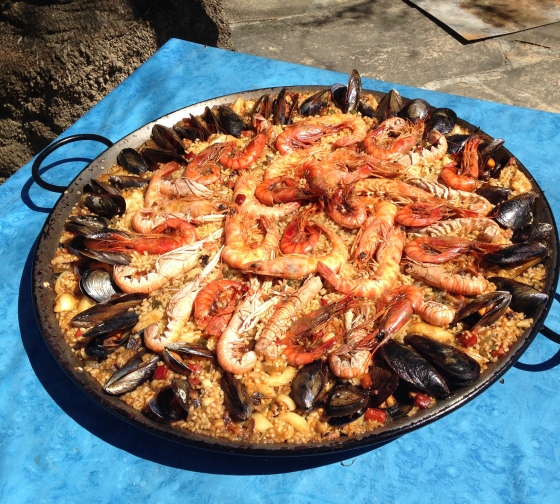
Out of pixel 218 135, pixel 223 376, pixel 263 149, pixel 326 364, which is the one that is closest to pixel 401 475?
pixel 326 364

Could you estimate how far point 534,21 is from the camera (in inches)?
331

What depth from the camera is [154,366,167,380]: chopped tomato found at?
2.47 m

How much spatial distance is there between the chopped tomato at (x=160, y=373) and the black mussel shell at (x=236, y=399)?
0.95ft

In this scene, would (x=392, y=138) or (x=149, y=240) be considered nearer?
(x=149, y=240)

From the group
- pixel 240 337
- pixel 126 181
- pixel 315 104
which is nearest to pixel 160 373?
pixel 240 337

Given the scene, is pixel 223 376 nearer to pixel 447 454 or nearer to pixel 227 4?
pixel 447 454

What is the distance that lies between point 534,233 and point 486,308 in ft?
2.02

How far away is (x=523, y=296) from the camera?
8.34ft

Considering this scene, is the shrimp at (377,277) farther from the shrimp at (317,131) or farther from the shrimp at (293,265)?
the shrimp at (317,131)

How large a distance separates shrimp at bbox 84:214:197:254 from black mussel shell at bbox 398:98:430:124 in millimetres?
1781

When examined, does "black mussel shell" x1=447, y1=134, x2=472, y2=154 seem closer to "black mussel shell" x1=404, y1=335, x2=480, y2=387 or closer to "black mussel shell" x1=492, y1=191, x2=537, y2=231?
"black mussel shell" x1=492, y1=191, x2=537, y2=231

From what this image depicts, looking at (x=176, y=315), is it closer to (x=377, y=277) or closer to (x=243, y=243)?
(x=243, y=243)

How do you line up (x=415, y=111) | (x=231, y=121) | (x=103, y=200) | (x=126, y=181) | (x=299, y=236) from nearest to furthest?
(x=299, y=236), (x=103, y=200), (x=126, y=181), (x=415, y=111), (x=231, y=121)

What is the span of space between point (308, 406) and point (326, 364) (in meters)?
0.26
